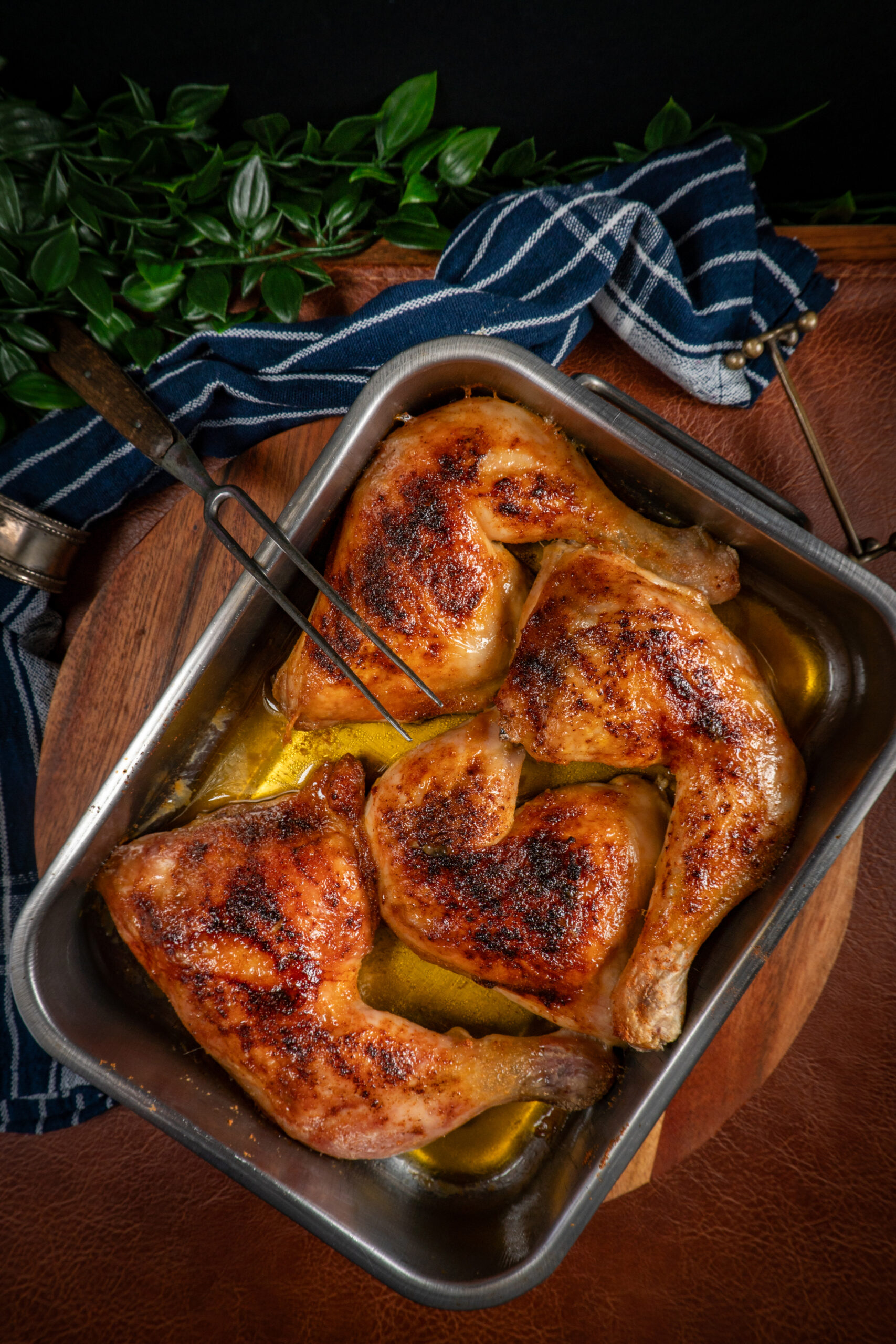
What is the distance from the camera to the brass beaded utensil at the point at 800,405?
1.37 metres

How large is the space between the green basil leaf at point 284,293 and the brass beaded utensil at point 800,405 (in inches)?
32.4

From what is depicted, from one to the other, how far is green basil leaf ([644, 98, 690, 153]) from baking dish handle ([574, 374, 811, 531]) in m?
0.56

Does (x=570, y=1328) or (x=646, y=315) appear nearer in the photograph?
(x=646, y=315)

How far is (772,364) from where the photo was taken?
1483 millimetres

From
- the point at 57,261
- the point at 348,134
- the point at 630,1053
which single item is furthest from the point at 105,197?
the point at 630,1053

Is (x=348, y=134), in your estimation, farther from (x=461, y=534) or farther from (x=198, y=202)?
(x=461, y=534)

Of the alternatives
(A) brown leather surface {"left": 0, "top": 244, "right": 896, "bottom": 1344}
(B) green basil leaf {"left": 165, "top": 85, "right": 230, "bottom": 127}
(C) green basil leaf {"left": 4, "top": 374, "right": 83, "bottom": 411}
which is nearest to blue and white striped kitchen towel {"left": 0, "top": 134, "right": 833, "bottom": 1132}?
(C) green basil leaf {"left": 4, "top": 374, "right": 83, "bottom": 411}

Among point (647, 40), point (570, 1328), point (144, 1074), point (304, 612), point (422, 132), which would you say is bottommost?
point (570, 1328)

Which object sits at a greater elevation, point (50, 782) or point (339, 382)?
point (339, 382)

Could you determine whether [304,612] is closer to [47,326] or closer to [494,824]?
[494,824]

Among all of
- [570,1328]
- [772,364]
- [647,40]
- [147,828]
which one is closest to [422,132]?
[647,40]

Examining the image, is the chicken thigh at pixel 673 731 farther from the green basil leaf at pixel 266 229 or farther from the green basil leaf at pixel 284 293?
the green basil leaf at pixel 266 229

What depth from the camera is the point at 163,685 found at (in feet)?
4.95

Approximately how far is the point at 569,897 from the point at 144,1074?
0.86 meters
